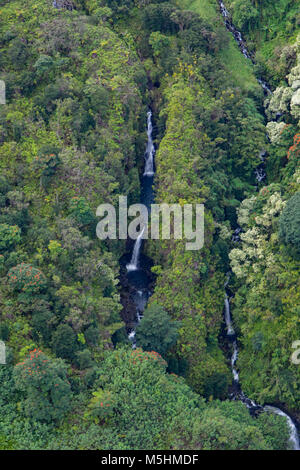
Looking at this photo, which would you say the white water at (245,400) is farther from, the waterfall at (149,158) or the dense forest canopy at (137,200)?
the waterfall at (149,158)

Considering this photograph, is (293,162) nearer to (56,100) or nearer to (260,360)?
(260,360)

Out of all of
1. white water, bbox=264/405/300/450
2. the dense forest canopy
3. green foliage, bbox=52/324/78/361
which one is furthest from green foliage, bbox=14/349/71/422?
white water, bbox=264/405/300/450

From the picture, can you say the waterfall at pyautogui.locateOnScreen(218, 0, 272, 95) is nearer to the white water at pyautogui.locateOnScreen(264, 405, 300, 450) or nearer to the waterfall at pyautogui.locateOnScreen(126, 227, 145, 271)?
the waterfall at pyautogui.locateOnScreen(126, 227, 145, 271)

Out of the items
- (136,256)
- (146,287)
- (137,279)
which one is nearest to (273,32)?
(136,256)

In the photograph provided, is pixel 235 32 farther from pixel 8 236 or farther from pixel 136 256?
pixel 8 236

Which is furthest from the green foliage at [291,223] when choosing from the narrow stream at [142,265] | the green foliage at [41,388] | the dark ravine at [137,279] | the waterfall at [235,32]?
the waterfall at [235,32]
